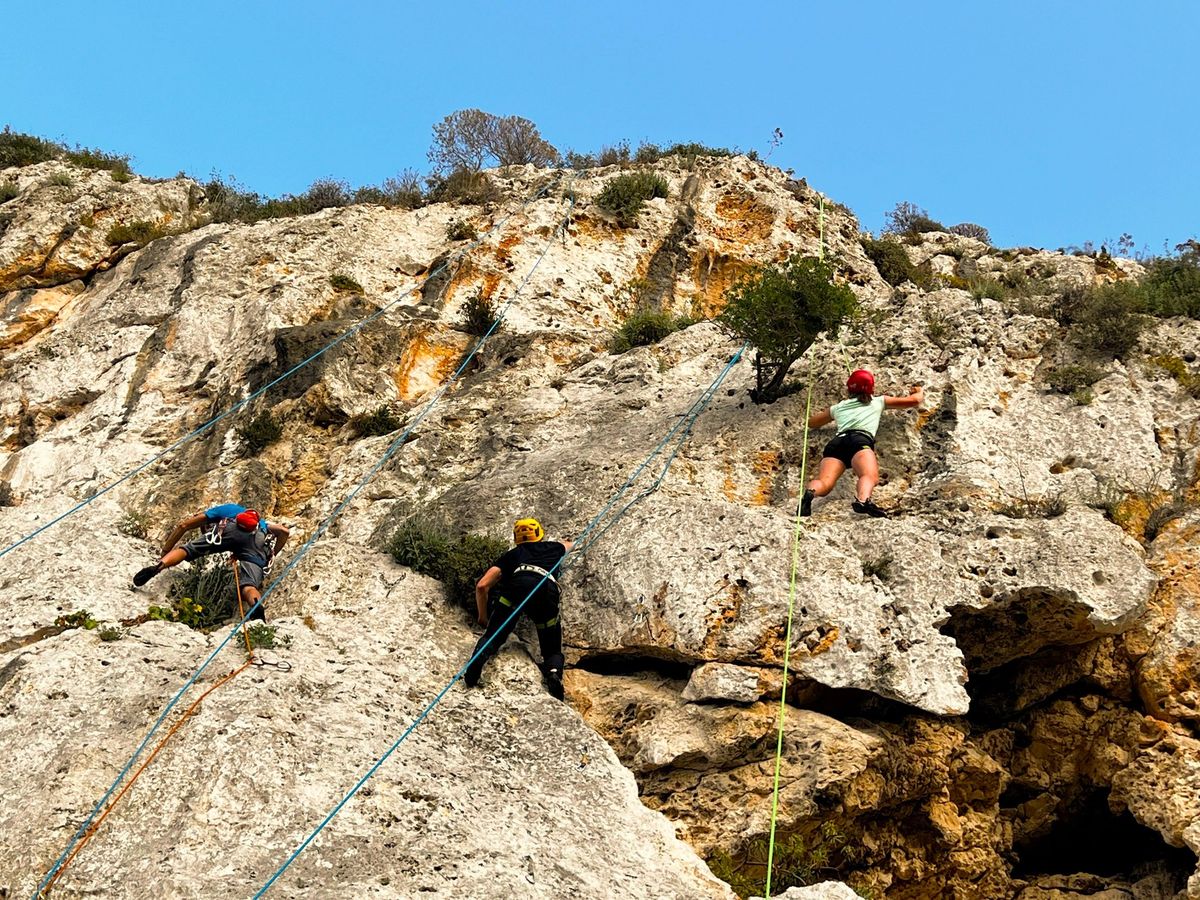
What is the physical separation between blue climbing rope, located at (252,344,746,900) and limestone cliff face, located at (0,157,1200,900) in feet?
0.33

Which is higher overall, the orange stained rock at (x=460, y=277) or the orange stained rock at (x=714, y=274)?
the orange stained rock at (x=714, y=274)

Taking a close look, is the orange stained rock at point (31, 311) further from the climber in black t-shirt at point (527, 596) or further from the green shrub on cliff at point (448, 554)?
the climber in black t-shirt at point (527, 596)

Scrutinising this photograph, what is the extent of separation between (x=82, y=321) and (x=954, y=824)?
15.7 meters

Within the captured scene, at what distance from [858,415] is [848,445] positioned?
0.38 metres

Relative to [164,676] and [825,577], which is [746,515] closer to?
[825,577]

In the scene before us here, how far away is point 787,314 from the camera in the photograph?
12977 mm

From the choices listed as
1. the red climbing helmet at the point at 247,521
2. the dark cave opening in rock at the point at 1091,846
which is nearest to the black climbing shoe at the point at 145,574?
the red climbing helmet at the point at 247,521

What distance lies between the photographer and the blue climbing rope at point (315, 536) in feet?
24.4

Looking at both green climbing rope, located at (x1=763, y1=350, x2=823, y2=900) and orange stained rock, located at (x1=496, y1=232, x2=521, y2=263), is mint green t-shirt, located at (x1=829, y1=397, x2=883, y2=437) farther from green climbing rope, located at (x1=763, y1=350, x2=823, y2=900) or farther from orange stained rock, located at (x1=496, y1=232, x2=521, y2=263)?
orange stained rock, located at (x1=496, y1=232, x2=521, y2=263)

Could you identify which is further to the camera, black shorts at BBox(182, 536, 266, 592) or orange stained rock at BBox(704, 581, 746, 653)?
black shorts at BBox(182, 536, 266, 592)

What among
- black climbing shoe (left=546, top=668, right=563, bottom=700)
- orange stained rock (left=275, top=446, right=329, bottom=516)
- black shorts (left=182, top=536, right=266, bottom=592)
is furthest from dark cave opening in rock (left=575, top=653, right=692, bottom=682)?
orange stained rock (left=275, top=446, right=329, bottom=516)

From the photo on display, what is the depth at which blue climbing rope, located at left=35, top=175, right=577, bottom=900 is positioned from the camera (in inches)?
293

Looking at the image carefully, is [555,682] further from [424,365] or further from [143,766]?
[424,365]

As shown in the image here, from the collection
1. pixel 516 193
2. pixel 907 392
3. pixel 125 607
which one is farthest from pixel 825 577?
pixel 516 193
